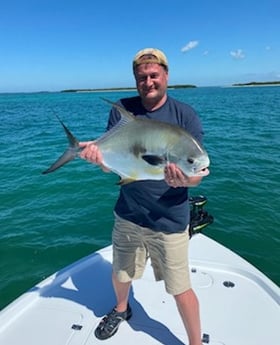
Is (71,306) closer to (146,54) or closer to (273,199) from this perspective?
(146,54)

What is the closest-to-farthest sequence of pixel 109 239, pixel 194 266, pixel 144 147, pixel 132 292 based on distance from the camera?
pixel 144 147 → pixel 132 292 → pixel 194 266 → pixel 109 239

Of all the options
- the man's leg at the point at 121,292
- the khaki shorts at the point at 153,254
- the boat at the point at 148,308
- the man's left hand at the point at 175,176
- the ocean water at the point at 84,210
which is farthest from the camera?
the ocean water at the point at 84,210

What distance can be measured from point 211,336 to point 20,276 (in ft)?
12.7

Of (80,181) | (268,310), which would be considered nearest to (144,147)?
(268,310)

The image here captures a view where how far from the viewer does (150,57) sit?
8.65 ft

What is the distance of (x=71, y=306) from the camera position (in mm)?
3725

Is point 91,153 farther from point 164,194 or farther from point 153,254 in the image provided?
point 153,254

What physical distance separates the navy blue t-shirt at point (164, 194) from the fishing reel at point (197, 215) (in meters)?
1.86

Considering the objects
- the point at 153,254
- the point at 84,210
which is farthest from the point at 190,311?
the point at 84,210

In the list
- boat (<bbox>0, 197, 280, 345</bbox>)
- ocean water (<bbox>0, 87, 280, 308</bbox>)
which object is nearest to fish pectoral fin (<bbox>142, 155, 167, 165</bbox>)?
boat (<bbox>0, 197, 280, 345</bbox>)

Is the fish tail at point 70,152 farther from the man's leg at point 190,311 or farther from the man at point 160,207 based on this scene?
the man's leg at point 190,311

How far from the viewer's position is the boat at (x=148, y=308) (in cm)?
324

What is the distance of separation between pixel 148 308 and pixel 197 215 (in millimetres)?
1653

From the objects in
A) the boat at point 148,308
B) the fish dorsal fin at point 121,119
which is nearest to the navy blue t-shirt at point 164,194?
the fish dorsal fin at point 121,119
